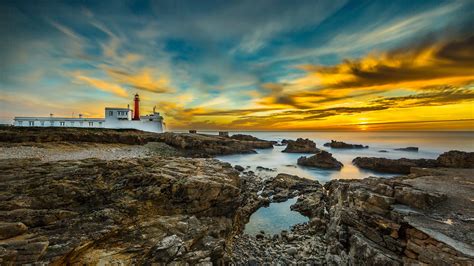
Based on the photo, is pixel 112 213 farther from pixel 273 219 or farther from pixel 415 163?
pixel 415 163

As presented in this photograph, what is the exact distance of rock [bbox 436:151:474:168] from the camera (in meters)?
19.5

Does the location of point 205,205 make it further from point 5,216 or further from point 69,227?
point 5,216

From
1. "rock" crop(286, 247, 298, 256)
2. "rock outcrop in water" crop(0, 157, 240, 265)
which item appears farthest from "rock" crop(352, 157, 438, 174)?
"rock outcrop in water" crop(0, 157, 240, 265)

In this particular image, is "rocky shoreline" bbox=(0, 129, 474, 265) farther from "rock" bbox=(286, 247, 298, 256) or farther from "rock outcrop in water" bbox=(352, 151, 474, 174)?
"rock outcrop in water" bbox=(352, 151, 474, 174)

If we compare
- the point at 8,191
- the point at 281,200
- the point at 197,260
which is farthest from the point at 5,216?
the point at 281,200

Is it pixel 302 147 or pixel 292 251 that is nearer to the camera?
pixel 292 251

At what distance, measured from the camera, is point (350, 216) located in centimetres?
745

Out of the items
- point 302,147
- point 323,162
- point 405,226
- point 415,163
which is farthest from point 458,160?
point 302,147

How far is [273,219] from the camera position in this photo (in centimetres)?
1216

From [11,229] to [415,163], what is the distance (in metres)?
34.6

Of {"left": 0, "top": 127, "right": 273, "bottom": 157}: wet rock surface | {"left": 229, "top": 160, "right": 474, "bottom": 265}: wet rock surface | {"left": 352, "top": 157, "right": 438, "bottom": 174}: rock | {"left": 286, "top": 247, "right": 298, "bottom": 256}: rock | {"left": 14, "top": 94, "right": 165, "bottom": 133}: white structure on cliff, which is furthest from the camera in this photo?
{"left": 14, "top": 94, "right": 165, "bottom": 133}: white structure on cliff

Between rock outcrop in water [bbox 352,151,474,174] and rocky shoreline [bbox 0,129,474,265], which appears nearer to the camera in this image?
rocky shoreline [bbox 0,129,474,265]

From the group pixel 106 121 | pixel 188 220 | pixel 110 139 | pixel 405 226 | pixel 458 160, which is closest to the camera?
pixel 405 226

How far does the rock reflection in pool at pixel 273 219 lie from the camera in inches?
428
